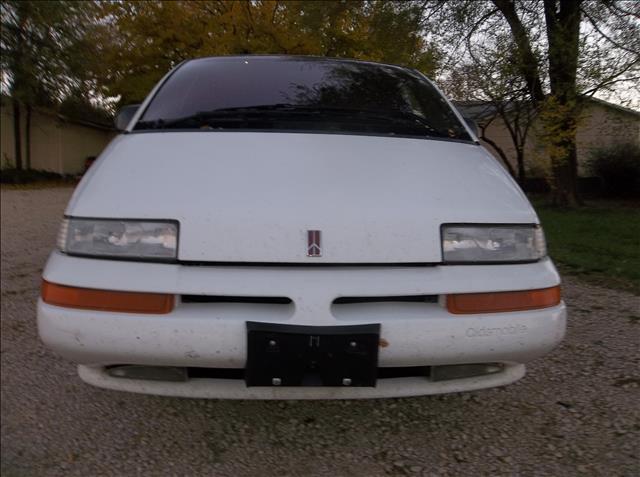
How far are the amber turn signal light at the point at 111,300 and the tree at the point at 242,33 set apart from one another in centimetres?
632

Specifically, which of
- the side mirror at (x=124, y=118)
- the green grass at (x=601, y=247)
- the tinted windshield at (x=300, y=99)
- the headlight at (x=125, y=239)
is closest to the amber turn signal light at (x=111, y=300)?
the headlight at (x=125, y=239)

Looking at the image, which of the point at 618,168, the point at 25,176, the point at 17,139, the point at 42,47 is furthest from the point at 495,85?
the point at 17,139

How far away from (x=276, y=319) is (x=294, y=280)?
136 millimetres

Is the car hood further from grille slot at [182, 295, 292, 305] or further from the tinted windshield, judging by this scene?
the tinted windshield

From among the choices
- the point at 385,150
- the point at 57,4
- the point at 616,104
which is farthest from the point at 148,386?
the point at 57,4

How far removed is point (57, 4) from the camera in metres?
14.7

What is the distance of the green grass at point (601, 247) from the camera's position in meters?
4.10

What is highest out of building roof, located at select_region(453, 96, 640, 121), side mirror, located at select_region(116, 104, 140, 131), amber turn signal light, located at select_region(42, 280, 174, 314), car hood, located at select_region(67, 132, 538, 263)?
building roof, located at select_region(453, 96, 640, 121)

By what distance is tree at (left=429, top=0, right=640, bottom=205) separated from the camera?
16.4 ft

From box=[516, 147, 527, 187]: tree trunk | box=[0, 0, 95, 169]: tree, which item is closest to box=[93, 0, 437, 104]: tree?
box=[0, 0, 95, 169]: tree

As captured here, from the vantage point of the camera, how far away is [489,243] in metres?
1.73

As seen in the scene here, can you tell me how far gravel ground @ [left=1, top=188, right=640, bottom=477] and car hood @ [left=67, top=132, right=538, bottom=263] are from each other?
84 centimetres

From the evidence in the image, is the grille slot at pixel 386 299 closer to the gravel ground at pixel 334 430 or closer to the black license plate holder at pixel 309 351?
the black license plate holder at pixel 309 351

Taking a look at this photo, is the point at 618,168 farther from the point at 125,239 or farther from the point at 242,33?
the point at 125,239
